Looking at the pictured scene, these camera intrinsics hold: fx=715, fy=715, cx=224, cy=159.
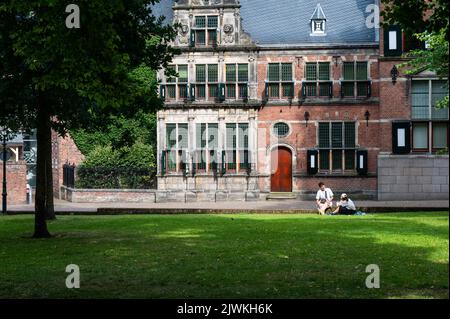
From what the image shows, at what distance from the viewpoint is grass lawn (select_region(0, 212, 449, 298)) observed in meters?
9.41

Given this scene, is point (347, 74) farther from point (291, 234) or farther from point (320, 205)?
point (291, 234)

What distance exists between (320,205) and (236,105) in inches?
531

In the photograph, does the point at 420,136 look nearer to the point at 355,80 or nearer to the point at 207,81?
the point at 355,80

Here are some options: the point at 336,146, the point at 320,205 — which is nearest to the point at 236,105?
the point at 336,146

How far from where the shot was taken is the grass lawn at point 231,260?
9414 millimetres

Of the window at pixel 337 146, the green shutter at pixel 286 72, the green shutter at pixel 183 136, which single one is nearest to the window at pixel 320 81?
the green shutter at pixel 286 72

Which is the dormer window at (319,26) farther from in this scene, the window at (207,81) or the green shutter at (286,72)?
the window at (207,81)

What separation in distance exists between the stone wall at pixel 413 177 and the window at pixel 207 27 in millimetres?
10954

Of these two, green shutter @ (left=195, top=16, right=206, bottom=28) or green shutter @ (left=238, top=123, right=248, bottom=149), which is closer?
green shutter @ (left=238, top=123, right=248, bottom=149)

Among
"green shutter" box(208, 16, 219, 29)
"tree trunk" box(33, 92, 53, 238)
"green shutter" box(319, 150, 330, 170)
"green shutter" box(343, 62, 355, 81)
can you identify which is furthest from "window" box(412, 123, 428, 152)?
"tree trunk" box(33, 92, 53, 238)

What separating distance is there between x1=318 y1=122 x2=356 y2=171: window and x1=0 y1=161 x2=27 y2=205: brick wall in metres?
16.6

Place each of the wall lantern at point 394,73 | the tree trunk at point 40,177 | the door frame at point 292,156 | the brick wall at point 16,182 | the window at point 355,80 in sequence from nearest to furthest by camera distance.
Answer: the tree trunk at point 40,177 → the wall lantern at point 394,73 → the window at point 355,80 → the door frame at point 292,156 → the brick wall at point 16,182

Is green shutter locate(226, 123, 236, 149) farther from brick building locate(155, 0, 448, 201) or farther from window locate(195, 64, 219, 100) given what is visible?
window locate(195, 64, 219, 100)

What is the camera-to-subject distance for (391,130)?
35.4 m
